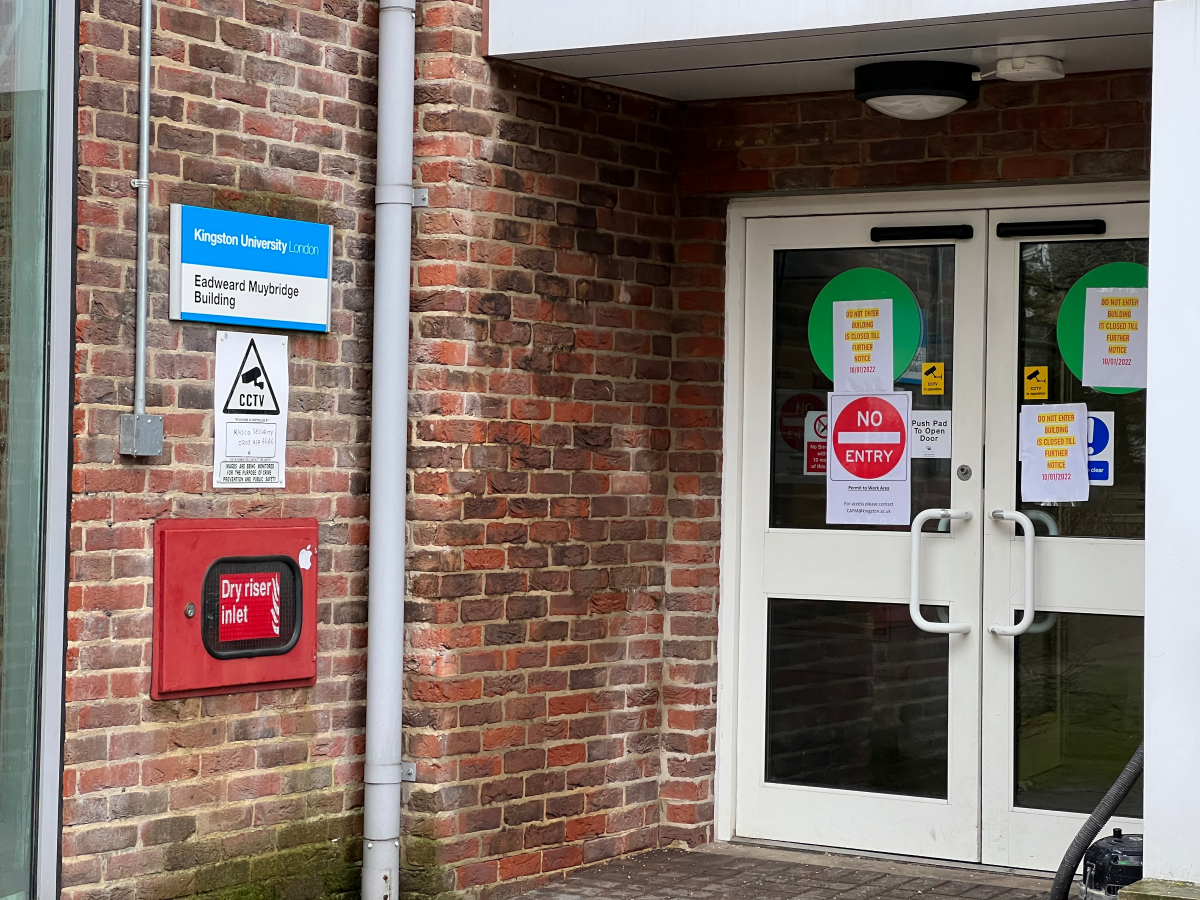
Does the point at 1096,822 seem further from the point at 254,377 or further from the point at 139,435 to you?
the point at 139,435

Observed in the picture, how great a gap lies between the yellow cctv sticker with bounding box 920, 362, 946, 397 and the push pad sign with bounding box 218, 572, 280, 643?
2.47 meters

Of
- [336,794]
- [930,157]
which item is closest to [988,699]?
[930,157]

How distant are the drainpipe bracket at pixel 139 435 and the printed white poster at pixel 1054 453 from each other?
9.89 ft

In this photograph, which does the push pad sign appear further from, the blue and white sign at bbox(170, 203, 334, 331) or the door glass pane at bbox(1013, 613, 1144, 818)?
the door glass pane at bbox(1013, 613, 1144, 818)

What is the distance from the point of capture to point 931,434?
6168mm

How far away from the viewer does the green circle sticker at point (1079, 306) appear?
588 centimetres

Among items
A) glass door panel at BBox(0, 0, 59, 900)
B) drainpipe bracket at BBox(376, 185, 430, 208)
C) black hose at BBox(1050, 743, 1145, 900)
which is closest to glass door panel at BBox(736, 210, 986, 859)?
black hose at BBox(1050, 743, 1145, 900)

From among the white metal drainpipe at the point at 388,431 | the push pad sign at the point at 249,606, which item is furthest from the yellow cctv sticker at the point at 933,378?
the push pad sign at the point at 249,606

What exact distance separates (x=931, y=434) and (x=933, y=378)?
204 mm

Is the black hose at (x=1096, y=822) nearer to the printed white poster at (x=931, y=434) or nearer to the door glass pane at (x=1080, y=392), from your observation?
the door glass pane at (x=1080, y=392)

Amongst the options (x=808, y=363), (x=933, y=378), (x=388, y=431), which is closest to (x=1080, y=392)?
(x=933, y=378)

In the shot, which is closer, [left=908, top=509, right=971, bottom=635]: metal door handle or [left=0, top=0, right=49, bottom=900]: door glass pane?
[left=0, top=0, right=49, bottom=900]: door glass pane

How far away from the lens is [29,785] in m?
4.58

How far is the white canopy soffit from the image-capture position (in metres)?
4.83
